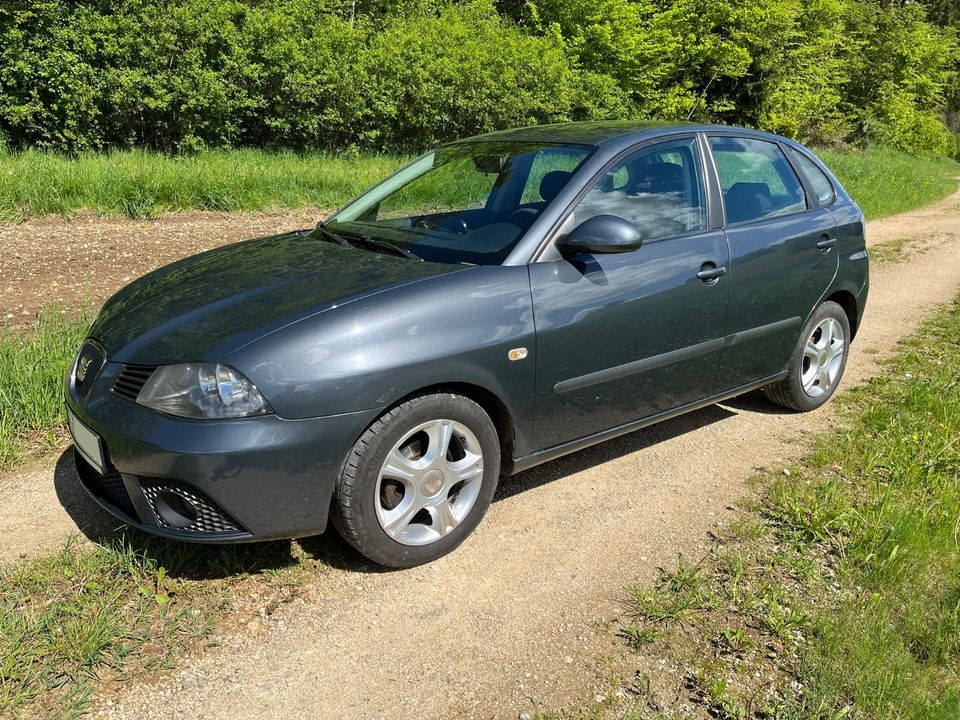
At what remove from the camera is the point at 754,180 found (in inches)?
181

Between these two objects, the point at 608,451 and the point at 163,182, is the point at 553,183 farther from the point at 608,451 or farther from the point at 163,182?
the point at 163,182

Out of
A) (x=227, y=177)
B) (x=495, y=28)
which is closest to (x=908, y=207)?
(x=495, y=28)

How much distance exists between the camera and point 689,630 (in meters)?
2.97

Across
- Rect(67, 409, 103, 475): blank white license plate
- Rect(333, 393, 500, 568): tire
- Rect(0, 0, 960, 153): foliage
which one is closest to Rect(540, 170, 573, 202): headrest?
Rect(333, 393, 500, 568): tire

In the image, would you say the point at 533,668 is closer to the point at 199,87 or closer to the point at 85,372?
the point at 85,372

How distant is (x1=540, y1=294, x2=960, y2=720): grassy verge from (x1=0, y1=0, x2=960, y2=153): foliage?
1035 cm

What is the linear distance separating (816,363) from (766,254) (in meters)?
1.06

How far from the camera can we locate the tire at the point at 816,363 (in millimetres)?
4906

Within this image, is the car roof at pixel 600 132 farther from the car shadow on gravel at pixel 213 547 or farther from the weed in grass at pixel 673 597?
the weed in grass at pixel 673 597

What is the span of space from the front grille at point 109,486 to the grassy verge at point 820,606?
1801 millimetres

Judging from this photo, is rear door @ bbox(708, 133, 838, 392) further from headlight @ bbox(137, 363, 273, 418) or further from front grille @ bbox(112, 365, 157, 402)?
front grille @ bbox(112, 365, 157, 402)

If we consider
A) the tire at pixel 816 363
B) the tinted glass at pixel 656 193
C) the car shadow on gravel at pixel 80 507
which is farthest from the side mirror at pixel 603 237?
the car shadow on gravel at pixel 80 507

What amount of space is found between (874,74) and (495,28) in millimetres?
24962

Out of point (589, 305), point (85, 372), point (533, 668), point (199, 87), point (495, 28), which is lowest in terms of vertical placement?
Result: point (533, 668)
